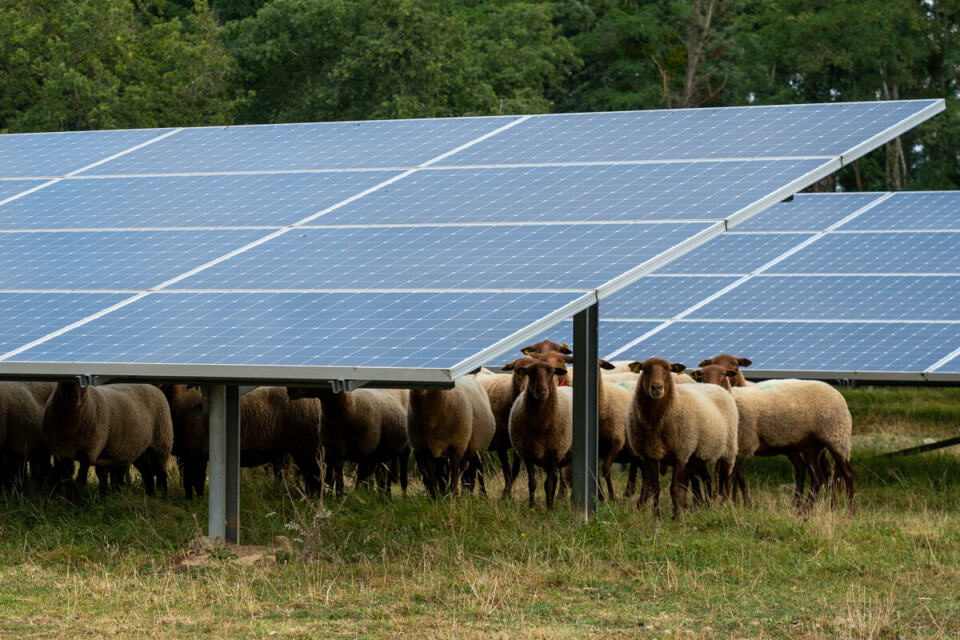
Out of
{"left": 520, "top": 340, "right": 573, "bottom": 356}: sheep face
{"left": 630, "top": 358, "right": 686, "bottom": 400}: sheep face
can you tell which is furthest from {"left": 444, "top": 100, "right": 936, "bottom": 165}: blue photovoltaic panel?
{"left": 630, "top": 358, "right": 686, "bottom": 400}: sheep face

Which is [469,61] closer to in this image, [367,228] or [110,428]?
[110,428]

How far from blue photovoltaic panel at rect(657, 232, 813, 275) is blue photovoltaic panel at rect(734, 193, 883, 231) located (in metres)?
0.37

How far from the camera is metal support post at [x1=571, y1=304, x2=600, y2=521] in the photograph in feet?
43.3

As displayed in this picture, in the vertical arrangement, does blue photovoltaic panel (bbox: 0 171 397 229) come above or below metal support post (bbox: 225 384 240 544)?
above

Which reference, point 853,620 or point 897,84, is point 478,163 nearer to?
point 853,620

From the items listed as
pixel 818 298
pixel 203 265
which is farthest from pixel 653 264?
pixel 818 298

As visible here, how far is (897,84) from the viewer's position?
45.1m

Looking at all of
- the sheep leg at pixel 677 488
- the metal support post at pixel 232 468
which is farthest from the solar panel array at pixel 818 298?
the metal support post at pixel 232 468

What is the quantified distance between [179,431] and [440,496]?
→ 386 centimetres

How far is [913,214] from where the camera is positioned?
24.5 m

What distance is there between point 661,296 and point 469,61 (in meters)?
19.5

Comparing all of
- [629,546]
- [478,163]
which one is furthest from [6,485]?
[629,546]

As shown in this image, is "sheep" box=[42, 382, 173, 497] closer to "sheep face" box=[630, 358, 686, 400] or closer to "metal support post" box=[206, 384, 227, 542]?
"metal support post" box=[206, 384, 227, 542]

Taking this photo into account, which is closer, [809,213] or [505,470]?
[505,470]
